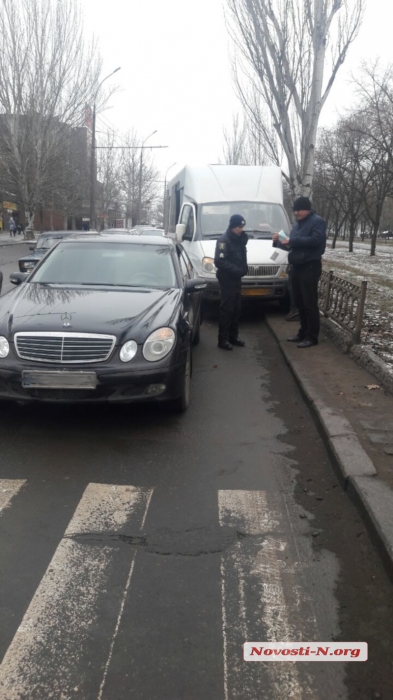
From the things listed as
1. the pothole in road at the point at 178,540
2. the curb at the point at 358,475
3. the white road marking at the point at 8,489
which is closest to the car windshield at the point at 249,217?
the curb at the point at 358,475

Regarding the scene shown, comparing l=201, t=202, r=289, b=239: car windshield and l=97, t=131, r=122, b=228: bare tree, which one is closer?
l=201, t=202, r=289, b=239: car windshield

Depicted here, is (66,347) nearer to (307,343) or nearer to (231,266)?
(231,266)

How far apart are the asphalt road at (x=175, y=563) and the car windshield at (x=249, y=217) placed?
7.01 m

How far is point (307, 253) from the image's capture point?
26.1 ft

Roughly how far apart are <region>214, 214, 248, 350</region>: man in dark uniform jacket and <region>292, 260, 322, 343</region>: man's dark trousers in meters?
0.78

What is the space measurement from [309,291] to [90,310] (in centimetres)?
368

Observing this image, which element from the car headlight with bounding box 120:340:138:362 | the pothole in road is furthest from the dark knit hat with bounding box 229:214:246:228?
the pothole in road

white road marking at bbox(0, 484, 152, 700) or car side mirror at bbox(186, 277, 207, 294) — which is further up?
car side mirror at bbox(186, 277, 207, 294)

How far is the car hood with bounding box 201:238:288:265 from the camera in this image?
11.0 m

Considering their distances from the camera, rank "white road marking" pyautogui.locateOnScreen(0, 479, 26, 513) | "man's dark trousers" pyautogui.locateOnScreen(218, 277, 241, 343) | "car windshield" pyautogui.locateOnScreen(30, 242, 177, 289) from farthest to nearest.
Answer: "man's dark trousers" pyautogui.locateOnScreen(218, 277, 241, 343) < "car windshield" pyautogui.locateOnScreen(30, 242, 177, 289) < "white road marking" pyautogui.locateOnScreen(0, 479, 26, 513)

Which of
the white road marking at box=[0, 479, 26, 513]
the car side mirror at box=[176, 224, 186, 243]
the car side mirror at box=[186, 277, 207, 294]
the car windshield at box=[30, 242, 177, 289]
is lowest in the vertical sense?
the white road marking at box=[0, 479, 26, 513]

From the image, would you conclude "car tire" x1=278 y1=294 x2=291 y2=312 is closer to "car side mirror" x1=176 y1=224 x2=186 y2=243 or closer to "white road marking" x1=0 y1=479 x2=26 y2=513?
"car side mirror" x1=176 y1=224 x2=186 y2=243

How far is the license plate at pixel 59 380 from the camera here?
4746 mm

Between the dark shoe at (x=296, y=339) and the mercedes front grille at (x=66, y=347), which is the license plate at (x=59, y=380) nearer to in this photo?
the mercedes front grille at (x=66, y=347)
